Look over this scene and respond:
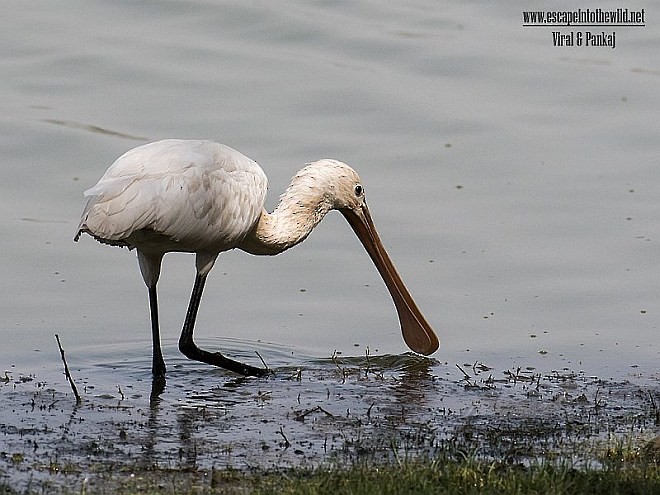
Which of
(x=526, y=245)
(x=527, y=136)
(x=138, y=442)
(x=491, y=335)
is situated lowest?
(x=138, y=442)

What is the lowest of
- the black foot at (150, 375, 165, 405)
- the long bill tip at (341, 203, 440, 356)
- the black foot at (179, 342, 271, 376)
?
the black foot at (150, 375, 165, 405)

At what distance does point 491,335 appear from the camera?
1096cm

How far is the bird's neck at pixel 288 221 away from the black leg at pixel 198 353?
438 mm

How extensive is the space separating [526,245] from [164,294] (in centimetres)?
331

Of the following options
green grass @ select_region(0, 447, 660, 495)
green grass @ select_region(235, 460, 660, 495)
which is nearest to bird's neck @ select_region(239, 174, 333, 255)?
green grass @ select_region(0, 447, 660, 495)

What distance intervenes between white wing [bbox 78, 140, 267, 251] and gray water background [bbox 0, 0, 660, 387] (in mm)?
1307

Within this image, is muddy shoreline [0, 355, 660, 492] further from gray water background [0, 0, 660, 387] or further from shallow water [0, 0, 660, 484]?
gray water background [0, 0, 660, 387]

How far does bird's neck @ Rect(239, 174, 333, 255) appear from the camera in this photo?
9.48m

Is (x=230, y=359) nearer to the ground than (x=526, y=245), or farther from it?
nearer to the ground

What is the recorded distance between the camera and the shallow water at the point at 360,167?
35.9ft

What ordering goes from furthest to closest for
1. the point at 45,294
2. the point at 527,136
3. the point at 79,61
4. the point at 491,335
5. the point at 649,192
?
the point at 79,61 → the point at 527,136 → the point at 649,192 → the point at 45,294 → the point at 491,335

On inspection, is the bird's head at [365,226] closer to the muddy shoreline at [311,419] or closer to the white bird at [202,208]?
the white bird at [202,208]

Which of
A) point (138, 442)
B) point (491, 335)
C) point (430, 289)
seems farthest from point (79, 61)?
point (138, 442)

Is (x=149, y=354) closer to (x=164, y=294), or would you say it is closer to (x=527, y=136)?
(x=164, y=294)
